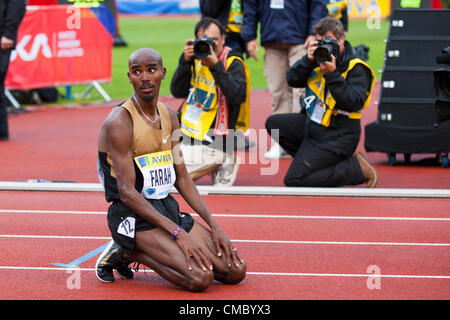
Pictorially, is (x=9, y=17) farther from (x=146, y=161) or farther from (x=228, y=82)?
(x=146, y=161)

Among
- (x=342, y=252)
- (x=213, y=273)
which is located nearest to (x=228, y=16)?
(x=342, y=252)

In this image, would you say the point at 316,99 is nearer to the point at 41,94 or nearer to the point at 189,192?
the point at 189,192

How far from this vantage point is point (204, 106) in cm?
798

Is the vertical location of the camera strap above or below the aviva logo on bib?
below

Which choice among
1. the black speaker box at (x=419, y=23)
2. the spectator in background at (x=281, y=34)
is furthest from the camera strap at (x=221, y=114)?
the black speaker box at (x=419, y=23)

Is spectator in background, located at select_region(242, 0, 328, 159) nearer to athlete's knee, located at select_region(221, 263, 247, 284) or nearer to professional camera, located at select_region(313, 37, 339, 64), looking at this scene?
professional camera, located at select_region(313, 37, 339, 64)

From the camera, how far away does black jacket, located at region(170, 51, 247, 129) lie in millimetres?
7676

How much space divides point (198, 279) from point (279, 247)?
1.37m

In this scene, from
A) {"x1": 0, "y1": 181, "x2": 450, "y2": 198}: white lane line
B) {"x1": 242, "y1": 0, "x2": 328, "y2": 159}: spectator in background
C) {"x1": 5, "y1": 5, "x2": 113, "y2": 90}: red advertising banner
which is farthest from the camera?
{"x1": 5, "y1": 5, "x2": 113, "y2": 90}: red advertising banner

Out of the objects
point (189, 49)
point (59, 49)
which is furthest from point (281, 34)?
point (59, 49)

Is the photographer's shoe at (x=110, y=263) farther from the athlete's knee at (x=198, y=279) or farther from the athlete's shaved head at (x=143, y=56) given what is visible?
the athlete's shaved head at (x=143, y=56)

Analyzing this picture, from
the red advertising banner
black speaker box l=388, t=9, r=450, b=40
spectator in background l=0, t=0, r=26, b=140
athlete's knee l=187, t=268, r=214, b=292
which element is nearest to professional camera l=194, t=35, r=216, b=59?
Result: black speaker box l=388, t=9, r=450, b=40

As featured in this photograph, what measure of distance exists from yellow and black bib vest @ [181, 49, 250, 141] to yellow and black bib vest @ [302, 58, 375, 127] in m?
0.63

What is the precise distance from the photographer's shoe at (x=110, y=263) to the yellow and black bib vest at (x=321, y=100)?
338cm
